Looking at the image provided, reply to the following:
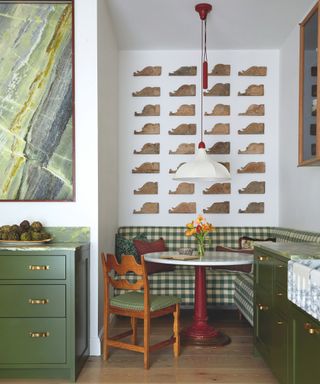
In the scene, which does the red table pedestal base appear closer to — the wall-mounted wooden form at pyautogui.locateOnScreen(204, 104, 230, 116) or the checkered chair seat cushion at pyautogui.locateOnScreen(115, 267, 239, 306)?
the checkered chair seat cushion at pyautogui.locateOnScreen(115, 267, 239, 306)

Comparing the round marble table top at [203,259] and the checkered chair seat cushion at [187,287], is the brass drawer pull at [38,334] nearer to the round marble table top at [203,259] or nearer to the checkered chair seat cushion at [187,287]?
the round marble table top at [203,259]

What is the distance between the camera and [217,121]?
527 centimetres

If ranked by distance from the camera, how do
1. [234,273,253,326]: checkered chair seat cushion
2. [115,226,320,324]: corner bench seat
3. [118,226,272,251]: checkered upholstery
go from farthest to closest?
[118,226,272,251]: checkered upholstery → [115,226,320,324]: corner bench seat → [234,273,253,326]: checkered chair seat cushion

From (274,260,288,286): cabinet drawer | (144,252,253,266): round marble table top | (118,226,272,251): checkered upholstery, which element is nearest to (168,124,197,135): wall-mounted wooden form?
(118,226,272,251): checkered upholstery

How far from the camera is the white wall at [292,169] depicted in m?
4.13

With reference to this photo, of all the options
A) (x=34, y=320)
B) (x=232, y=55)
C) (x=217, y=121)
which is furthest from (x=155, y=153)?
(x=34, y=320)

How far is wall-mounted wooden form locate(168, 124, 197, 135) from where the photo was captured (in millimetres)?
5262

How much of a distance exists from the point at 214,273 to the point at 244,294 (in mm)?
650

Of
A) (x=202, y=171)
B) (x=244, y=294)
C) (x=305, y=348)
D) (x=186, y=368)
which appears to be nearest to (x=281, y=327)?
(x=305, y=348)

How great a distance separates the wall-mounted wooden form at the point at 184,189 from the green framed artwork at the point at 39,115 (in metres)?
1.90

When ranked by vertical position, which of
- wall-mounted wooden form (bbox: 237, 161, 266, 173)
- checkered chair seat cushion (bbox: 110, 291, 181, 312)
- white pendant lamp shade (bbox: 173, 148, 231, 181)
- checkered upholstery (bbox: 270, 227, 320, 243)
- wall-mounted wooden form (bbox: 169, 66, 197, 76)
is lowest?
checkered chair seat cushion (bbox: 110, 291, 181, 312)

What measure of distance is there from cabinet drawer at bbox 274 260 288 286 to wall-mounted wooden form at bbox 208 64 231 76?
300 cm

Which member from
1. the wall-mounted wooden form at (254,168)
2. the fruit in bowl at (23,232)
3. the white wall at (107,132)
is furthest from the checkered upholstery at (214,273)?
the fruit in bowl at (23,232)

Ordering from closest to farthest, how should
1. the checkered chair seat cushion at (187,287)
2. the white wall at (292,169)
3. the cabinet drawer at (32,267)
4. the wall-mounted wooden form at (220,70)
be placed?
1. the cabinet drawer at (32,267)
2. the white wall at (292,169)
3. the checkered chair seat cushion at (187,287)
4. the wall-mounted wooden form at (220,70)
